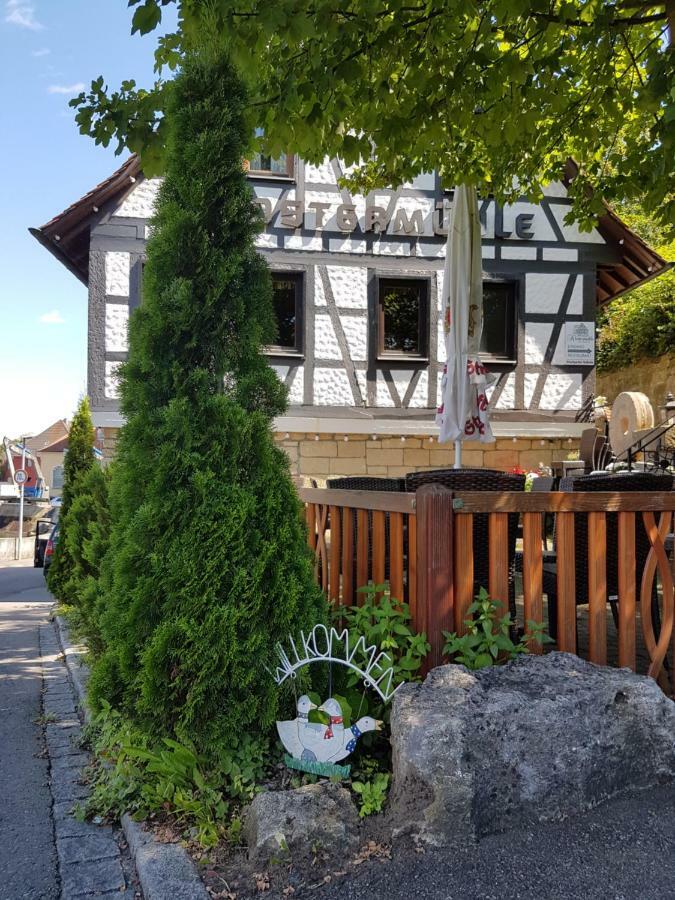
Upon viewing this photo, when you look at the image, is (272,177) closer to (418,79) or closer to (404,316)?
(404,316)

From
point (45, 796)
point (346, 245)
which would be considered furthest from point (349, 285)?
point (45, 796)

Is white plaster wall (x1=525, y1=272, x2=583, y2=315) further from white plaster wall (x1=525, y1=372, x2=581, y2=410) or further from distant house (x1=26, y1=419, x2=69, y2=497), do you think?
A: distant house (x1=26, y1=419, x2=69, y2=497)

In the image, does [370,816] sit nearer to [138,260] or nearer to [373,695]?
[373,695]

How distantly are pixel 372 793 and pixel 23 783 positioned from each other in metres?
1.67

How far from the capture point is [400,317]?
42.7 ft

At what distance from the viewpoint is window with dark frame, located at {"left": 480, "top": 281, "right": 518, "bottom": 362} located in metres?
13.0

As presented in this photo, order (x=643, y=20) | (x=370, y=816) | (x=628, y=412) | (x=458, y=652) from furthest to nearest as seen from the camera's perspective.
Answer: (x=628, y=412), (x=643, y=20), (x=458, y=652), (x=370, y=816)

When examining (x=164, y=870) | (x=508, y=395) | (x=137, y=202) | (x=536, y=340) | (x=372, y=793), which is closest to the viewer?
(x=164, y=870)

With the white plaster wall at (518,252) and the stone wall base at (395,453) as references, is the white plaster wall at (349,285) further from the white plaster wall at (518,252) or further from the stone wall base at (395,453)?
the white plaster wall at (518,252)

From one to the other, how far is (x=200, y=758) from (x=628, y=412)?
1252 centimetres

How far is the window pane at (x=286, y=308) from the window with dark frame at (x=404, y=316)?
147 centimetres

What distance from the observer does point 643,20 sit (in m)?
4.98

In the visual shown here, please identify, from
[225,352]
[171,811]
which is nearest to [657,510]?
[225,352]

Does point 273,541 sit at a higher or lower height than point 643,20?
lower
